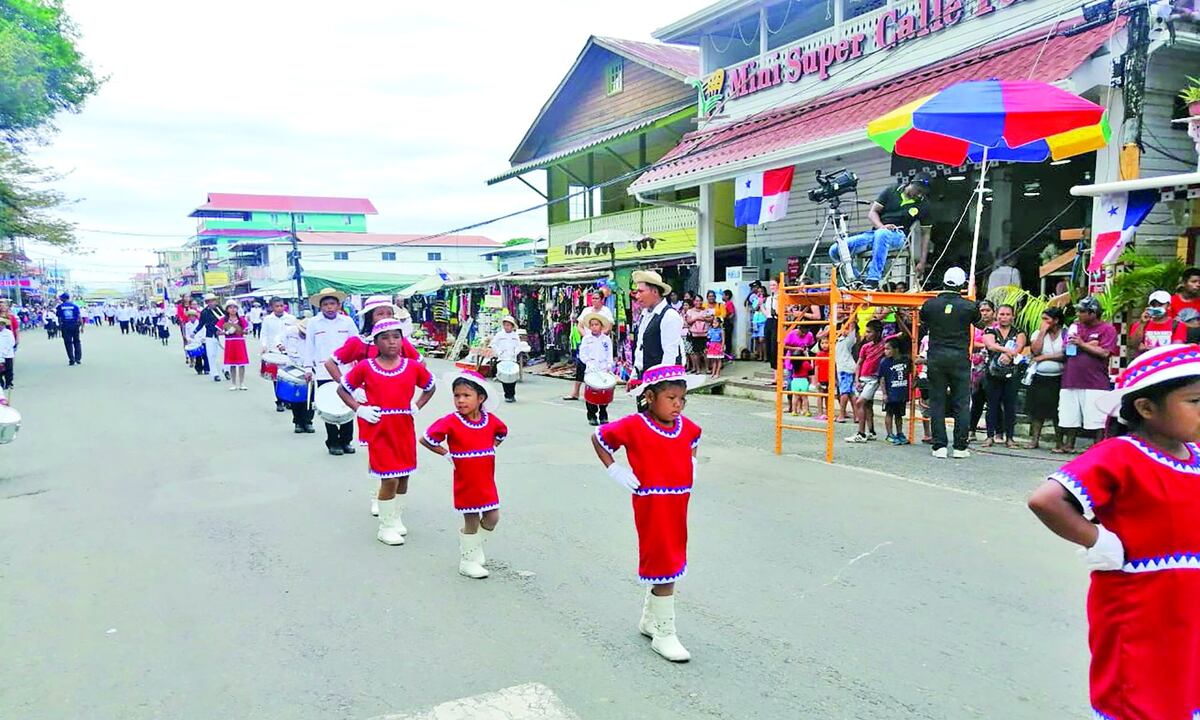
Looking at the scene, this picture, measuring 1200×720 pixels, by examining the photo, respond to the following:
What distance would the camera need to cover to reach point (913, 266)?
38.7ft

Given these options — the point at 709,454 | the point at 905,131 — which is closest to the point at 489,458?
the point at 709,454

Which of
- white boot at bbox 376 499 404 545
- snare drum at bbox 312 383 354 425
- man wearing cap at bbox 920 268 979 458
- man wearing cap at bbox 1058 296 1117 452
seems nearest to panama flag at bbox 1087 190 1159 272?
man wearing cap at bbox 1058 296 1117 452

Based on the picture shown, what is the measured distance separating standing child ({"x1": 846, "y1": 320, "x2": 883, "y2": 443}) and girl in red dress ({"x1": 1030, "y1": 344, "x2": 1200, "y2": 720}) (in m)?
7.67

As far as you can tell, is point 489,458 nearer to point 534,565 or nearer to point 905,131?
point 534,565

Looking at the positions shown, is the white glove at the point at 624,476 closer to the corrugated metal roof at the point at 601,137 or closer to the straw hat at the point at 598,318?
the straw hat at the point at 598,318

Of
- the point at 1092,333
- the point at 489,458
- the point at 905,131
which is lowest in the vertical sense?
the point at 489,458

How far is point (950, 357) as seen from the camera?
8547mm

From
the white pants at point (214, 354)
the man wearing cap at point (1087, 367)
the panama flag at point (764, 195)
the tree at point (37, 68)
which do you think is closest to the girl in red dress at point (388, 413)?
the man wearing cap at point (1087, 367)

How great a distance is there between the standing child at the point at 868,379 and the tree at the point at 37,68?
18.2 meters

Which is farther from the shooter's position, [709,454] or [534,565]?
[709,454]

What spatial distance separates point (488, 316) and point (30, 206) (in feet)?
45.8

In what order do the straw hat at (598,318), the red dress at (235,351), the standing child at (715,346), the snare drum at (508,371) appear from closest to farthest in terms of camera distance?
the straw hat at (598,318) → the snare drum at (508,371) → the standing child at (715,346) → the red dress at (235,351)

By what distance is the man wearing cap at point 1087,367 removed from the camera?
832 cm

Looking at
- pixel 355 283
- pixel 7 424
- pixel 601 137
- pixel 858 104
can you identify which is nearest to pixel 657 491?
pixel 7 424
